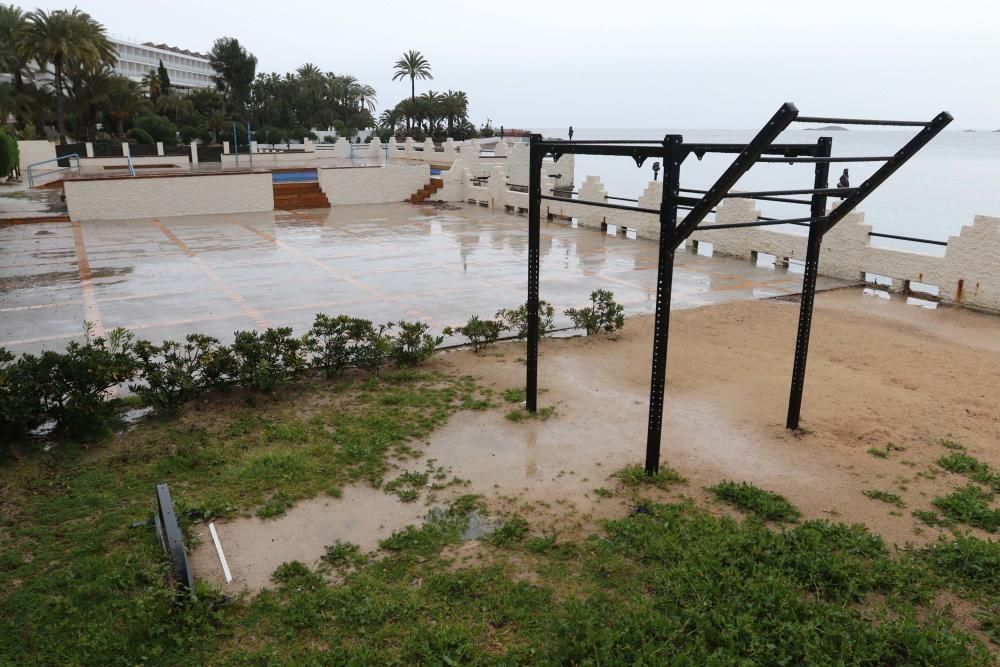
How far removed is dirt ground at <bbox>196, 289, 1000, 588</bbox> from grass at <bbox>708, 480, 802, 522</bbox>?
0.14m

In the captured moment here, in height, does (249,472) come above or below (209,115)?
below

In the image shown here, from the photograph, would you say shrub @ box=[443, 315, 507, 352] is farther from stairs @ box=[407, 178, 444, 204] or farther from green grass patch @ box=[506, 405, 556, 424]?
stairs @ box=[407, 178, 444, 204]

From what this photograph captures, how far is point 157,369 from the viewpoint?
788cm

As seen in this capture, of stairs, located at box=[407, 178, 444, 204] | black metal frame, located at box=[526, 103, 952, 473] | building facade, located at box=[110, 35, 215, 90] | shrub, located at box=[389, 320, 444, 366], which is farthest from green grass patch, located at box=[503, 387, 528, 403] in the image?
Answer: building facade, located at box=[110, 35, 215, 90]

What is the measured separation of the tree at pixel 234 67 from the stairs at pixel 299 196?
152 feet

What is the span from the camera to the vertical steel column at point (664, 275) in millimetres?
5766

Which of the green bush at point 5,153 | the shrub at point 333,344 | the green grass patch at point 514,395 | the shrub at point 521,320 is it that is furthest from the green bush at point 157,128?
the green grass patch at point 514,395

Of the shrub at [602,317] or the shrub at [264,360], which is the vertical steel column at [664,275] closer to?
the shrub at [264,360]

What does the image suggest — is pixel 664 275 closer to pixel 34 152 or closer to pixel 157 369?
pixel 157 369

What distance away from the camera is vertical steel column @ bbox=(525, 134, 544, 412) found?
7395mm

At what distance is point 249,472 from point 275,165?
A: 132ft

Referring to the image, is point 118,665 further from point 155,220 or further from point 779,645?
point 155,220

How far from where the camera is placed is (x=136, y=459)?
673 centimetres

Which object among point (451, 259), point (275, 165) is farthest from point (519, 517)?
point (275, 165)
